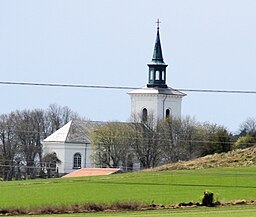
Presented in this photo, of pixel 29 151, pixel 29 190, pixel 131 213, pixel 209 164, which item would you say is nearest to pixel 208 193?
pixel 131 213

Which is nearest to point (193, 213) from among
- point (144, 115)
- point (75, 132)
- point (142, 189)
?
point (142, 189)

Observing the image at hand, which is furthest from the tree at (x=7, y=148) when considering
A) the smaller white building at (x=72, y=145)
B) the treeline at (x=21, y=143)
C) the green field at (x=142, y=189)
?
the green field at (x=142, y=189)

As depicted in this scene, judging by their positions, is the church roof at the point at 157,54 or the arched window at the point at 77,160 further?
the church roof at the point at 157,54

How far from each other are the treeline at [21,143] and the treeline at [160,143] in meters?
Answer: 7.23

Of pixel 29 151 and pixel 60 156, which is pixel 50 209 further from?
pixel 60 156

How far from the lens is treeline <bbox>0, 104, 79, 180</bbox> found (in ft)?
379

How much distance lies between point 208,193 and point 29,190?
15246 mm

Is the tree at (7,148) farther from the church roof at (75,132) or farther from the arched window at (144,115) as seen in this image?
the arched window at (144,115)

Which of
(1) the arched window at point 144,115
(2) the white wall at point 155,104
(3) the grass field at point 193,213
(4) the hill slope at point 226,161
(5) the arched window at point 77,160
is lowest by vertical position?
(3) the grass field at point 193,213

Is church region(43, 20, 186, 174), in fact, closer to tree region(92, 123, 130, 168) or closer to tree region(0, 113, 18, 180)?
tree region(92, 123, 130, 168)

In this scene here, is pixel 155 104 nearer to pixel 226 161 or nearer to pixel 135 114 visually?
pixel 135 114

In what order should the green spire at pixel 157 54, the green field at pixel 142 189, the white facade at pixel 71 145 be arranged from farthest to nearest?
1. the green spire at pixel 157 54
2. the white facade at pixel 71 145
3. the green field at pixel 142 189

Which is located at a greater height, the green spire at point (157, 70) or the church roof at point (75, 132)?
the green spire at point (157, 70)

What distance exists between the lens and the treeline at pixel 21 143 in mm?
115562
